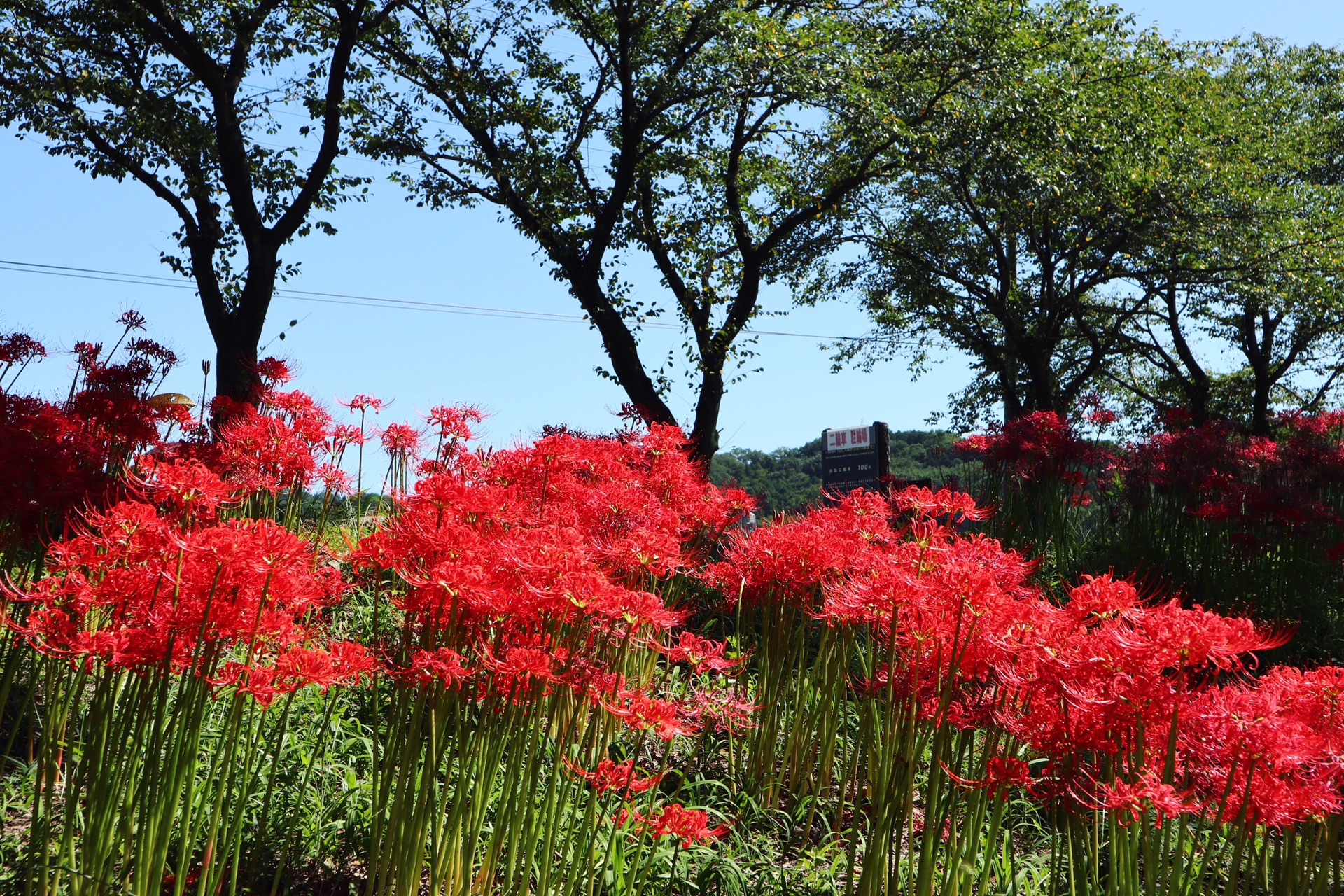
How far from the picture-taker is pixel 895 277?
20.2 meters

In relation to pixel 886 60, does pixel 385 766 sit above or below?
below

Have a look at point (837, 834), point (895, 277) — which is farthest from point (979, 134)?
point (837, 834)

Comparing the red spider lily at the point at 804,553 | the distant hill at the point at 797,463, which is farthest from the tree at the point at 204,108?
the distant hill at the point at 797,463

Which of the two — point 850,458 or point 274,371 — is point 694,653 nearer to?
point 274,371

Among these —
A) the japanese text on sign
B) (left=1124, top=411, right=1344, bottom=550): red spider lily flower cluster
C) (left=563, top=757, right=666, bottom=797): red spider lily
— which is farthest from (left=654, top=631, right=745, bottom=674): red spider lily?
the japanese text on sign

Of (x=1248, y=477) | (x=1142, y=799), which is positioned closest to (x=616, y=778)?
(x=1142, y=799)

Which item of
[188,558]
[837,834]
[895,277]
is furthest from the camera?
[895,277]

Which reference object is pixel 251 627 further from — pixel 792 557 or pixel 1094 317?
pixel 1094 317

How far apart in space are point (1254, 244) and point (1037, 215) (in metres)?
Answer: 3.52

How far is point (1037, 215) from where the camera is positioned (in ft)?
51.3

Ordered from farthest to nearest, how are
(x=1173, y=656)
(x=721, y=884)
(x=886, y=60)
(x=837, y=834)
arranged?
(x=886, y=60) → (x=837, y=834) → (x=721, y=884) → (x=1173, y=656)

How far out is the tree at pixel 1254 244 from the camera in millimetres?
15539

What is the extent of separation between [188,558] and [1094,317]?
72.7 feet

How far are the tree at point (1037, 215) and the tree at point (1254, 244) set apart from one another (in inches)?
27.0
